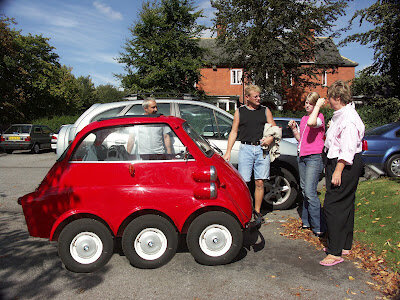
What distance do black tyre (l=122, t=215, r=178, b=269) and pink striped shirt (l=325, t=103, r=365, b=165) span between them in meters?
2.07

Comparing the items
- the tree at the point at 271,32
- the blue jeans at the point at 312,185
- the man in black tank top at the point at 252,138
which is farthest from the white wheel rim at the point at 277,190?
the tree at the point at 271,32

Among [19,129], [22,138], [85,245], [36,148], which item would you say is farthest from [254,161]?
[19,129]

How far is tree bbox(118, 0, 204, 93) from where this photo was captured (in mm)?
28234

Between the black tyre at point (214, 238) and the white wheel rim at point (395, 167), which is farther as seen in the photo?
the white wheel rim at point (395, 167)

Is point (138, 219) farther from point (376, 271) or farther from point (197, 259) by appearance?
point (376, 271)

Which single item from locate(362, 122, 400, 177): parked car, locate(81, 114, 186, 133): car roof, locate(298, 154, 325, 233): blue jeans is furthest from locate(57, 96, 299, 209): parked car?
locate(362, 122, 400, 177): parked car

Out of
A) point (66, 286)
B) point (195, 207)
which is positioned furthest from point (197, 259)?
point (66, 286)

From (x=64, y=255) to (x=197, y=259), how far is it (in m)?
1.50

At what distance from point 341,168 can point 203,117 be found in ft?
9.66

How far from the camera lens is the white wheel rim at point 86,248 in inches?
140

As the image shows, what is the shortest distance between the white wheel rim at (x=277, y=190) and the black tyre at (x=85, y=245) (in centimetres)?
336

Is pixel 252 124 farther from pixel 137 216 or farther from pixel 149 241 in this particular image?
pixel 149 241

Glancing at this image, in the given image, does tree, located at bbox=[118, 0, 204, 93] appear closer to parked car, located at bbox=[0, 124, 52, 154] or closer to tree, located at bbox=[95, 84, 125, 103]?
parked car, located at bbox=[0, 124, 52, 154]

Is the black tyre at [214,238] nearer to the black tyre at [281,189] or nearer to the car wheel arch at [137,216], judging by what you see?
the car wheel arch at [137,216]
